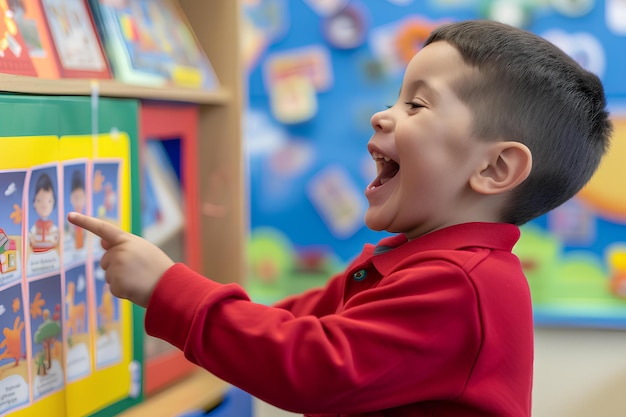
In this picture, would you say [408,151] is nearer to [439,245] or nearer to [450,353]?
[439,245]

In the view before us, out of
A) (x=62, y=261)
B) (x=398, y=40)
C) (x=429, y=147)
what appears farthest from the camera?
(x=398, y=40)

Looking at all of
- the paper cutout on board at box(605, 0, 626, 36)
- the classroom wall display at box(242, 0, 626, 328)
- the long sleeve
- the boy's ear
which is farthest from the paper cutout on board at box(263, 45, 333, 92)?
the long sleeve

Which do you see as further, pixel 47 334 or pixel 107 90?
pixel 107 90

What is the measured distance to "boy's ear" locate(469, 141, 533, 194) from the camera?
2.77ft

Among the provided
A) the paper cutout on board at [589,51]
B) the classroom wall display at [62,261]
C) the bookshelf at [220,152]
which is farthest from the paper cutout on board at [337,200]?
the classroom wall display at [62,261]

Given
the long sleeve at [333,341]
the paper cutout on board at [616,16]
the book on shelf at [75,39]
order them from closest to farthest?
the long sleeve at [333,341] < the book on shelf at [75,39] < the paper cutout on board at [616,16]

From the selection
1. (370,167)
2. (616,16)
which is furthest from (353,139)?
(616,16)

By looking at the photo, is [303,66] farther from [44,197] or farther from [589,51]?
[44,197]

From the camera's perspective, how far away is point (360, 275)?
893 millimetres

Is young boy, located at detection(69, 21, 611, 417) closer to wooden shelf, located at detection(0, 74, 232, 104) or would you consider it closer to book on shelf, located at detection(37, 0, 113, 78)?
wooden shelf, located at detection(0, 74, 232, 104)

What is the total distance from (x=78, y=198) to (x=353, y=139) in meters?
1.11

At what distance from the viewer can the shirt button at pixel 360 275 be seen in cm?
89

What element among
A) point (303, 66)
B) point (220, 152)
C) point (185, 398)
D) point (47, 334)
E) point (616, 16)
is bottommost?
point (185, 398)

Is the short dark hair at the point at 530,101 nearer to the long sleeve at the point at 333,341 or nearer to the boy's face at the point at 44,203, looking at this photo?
the long sleeve at the point at 333,341
